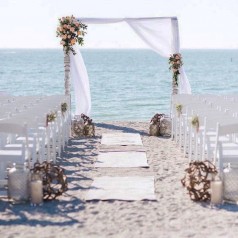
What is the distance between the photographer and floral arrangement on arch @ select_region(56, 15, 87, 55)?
14.5 m

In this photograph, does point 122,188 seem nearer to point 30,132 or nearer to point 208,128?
point 208,128

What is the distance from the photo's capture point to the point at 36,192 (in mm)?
7562

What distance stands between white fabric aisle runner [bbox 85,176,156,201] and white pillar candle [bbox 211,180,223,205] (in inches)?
29.8

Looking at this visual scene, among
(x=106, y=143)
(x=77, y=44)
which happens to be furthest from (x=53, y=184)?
(x=77, y=44)

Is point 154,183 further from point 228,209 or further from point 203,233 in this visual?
point 203,233

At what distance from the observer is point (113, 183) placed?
28.8 feet

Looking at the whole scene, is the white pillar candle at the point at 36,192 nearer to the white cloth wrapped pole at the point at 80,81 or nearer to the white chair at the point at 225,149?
the white chair at the point at 225,149

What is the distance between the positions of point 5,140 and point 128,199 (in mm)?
2851

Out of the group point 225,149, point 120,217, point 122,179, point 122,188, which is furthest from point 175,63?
point 120,217

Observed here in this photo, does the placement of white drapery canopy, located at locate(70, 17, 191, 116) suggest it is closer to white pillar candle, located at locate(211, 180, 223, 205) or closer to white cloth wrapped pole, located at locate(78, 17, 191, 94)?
white cloth wrapped pole, located at locate(78, 17, 191, 94)

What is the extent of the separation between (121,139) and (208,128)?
11.4 ft

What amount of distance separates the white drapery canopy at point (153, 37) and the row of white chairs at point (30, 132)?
172 cm

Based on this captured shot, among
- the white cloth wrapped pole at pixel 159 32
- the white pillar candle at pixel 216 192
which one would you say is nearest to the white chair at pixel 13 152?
the white pillar candle at pixel 216 192

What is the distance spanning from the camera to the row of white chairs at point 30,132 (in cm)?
810
